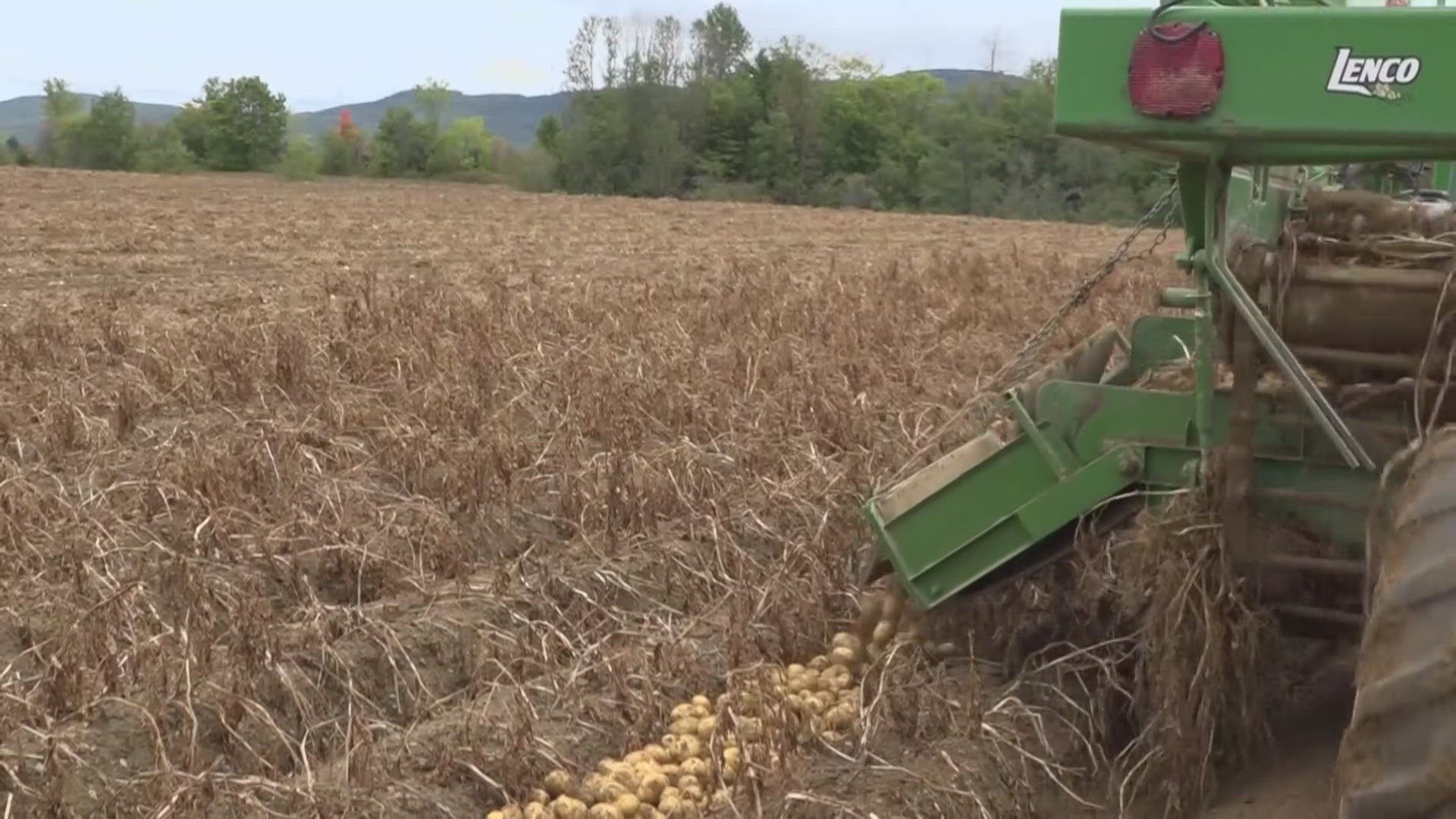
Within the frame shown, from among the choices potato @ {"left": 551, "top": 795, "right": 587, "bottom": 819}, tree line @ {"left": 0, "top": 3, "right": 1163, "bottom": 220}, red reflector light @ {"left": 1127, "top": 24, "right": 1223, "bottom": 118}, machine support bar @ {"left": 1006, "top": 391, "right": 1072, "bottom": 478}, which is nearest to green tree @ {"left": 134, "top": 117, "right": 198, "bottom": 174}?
tree line @ {"left": 0, "top": 3, "right": 1163, "bottom": 220}

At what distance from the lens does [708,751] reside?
3.64 meters

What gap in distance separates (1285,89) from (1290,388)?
849 millimetres

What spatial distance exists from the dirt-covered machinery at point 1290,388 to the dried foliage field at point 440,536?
21.8 inches

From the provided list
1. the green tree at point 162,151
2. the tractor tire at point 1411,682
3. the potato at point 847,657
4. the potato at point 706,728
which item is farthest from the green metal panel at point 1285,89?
the green tree at point 162,151

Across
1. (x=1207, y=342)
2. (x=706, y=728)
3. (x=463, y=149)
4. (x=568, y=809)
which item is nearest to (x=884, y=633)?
(x=706, y=728)

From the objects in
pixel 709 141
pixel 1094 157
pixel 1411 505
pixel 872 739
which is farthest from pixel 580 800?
pixel 709 141

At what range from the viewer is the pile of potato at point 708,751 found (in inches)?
135

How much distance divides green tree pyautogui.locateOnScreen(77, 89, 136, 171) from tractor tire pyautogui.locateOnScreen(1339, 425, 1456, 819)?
63208mm

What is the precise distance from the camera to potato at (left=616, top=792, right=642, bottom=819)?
11.3ft

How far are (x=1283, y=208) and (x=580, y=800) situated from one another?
2371mm

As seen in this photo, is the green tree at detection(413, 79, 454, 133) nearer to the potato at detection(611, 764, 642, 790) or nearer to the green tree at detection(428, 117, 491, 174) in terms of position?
the green tree at detection(428, 117, 491, 174)

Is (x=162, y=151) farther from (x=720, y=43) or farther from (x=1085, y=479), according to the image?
(x=1085, y=479)

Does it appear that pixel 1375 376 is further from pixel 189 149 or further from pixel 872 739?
pixel 189 149

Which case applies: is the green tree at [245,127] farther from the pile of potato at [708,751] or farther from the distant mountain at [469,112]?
the pile of potato at [708,751]
